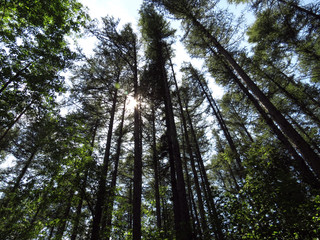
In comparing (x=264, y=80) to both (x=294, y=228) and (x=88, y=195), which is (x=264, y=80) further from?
(x=88, y=195)

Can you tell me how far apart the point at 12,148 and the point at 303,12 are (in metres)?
23.3

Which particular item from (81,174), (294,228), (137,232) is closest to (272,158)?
(294,228)

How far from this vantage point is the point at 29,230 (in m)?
4.95

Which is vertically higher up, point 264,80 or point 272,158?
point 264,80

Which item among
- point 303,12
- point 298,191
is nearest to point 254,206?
point 298,191

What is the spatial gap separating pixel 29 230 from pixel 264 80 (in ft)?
56.1

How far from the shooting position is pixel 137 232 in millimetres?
4863

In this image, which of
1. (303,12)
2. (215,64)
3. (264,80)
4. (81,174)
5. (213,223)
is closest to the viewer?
(213,223)

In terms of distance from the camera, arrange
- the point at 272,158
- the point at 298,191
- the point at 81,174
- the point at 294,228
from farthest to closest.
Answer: the point at 81,174 < the point at 272,158 < the point at 298,191 < the point at 294,228

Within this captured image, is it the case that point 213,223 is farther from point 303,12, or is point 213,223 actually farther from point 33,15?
point 303,12

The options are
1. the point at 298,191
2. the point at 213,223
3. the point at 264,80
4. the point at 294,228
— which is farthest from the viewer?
the point at 264,80

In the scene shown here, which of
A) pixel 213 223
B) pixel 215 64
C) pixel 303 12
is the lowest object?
pixel 213 223

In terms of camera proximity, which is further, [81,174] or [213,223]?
[81,174]

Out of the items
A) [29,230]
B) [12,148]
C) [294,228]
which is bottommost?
[294,228]
